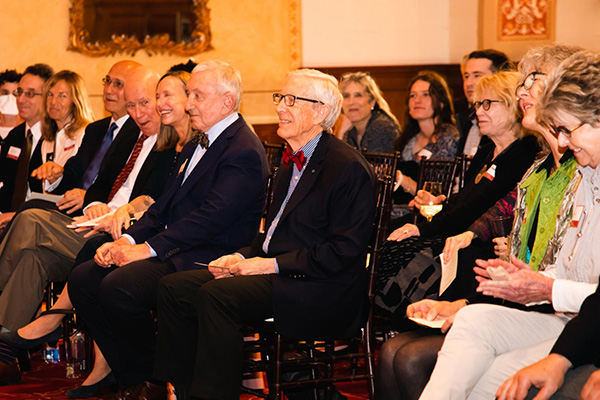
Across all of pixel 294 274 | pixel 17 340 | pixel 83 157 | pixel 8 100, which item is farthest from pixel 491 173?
pixel 8 100

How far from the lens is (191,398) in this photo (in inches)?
129

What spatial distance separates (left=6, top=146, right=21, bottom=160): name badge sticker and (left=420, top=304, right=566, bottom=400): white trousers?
4.13m

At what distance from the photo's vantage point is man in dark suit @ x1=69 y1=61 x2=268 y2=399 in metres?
3.59

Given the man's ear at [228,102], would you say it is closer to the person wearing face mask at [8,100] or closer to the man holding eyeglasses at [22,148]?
the man holding eyeglasses at [22,148]

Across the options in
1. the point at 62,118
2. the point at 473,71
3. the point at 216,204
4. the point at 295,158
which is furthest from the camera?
the point at 62,118

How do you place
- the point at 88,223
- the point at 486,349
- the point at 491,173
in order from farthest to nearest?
the point at 88,223
the point at 491,173
the point at 486,349

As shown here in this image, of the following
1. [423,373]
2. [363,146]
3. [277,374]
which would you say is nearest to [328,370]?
[277,374]

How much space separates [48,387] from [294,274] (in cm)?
167

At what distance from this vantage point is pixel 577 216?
8.38 ft

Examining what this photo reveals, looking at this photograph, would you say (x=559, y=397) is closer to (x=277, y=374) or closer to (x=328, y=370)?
(x=277, y=374)

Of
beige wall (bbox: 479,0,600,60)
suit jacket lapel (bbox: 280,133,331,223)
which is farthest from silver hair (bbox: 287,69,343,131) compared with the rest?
beige wall (bbox: 479,0,600,60)

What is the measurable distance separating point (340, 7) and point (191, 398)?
5.69 meters

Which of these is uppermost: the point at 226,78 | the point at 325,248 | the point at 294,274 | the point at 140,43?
the point at 140,43

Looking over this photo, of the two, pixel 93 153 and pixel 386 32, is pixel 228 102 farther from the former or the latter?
pixel 386 32
